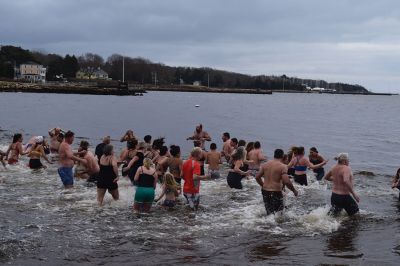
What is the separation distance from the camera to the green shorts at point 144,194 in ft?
39.2

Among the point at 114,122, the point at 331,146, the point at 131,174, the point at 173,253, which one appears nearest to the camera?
the point at 173,253

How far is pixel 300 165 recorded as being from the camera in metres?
16.3

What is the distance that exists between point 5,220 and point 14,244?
6.59 ft

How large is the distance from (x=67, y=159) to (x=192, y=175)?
4.09 meters

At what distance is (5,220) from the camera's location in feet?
38.1

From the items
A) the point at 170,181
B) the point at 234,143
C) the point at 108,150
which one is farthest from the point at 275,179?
the point at 234,143

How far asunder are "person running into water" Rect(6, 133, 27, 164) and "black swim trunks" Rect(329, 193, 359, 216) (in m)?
11.6

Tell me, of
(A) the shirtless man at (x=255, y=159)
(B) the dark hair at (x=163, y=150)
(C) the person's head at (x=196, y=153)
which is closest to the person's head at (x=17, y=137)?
(B) the dark hair at (x=163, y=150)

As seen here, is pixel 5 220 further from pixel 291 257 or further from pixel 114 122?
pixel 114 122

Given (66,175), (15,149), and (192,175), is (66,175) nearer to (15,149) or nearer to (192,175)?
(192,175)

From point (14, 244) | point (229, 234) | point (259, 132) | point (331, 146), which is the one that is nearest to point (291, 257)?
point (229, 234)

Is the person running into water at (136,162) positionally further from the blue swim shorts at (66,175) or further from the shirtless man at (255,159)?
the shirtless man at (255,159)

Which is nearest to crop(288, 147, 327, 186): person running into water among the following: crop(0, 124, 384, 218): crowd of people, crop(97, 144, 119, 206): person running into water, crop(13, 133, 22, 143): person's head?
crop(0, 124, 384, 218): crowd of people

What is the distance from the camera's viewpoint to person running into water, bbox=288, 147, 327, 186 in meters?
16.0
